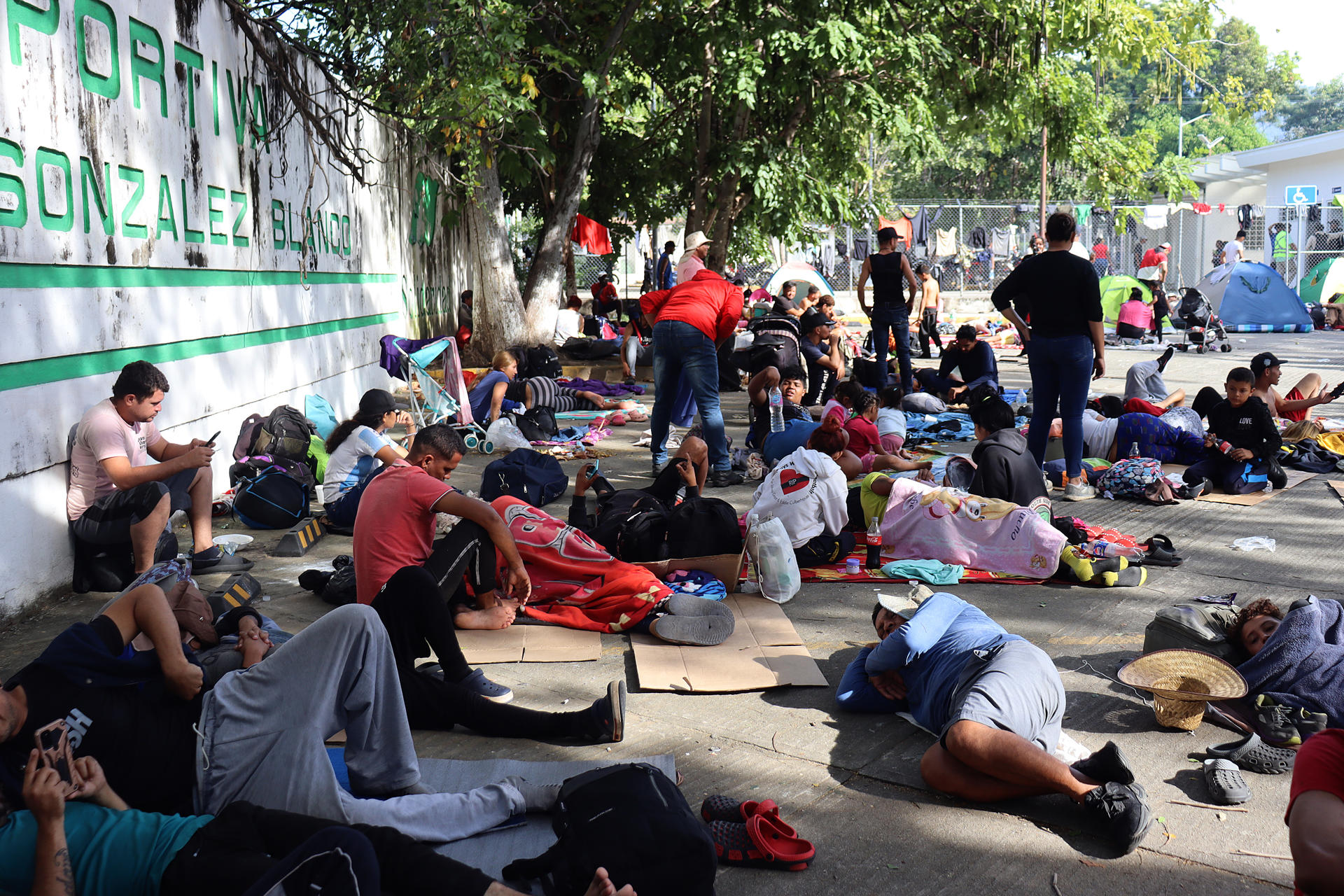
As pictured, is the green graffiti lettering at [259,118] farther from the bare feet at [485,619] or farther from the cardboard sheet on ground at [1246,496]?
the cardboard sheet on ground at [1246,496]

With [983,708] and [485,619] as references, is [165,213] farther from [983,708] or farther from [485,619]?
[983,708]

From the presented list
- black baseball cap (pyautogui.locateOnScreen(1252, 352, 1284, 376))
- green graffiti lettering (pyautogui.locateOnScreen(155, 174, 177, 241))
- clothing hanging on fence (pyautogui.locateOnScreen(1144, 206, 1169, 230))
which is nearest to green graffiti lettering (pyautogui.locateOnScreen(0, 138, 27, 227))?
green graffiti lettering (pyautogui.locateOnScreen(155, 174, 177, 241))

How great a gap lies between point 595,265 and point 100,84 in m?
27.7

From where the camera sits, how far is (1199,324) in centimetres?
1803

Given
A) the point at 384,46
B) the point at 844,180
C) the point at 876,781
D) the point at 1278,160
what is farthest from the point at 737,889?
the point at 1278,160

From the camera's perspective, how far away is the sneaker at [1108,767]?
3.28m

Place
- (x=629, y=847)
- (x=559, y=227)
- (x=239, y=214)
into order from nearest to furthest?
(x=629, y=847)
(x=239, y=214)
(x=559, y=227)

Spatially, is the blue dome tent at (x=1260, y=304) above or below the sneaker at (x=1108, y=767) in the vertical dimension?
above

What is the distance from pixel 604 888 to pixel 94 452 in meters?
4.26

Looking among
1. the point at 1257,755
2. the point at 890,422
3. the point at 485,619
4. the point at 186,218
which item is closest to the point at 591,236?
the point at 890,422

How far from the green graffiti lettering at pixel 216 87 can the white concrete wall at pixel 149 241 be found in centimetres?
3

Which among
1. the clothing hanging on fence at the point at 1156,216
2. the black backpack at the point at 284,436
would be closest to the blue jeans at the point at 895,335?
the black backpack at the point at 284,436

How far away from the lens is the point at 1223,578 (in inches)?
226

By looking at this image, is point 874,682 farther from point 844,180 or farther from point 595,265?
point 595,265
